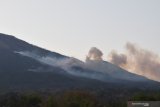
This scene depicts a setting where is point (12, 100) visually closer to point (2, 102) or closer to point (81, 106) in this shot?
point (2, 102)

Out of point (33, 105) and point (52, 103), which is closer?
point (52, 103)

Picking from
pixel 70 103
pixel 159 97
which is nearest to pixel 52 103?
pixel 70 103

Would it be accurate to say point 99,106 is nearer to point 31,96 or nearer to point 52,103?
point 52,103

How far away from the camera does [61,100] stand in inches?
5098

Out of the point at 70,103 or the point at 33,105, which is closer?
the point at 70,103

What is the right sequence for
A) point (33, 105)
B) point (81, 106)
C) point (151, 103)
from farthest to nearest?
point (33, 105) → point (81, 106) → point (151, 103)

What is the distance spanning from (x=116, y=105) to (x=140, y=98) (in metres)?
8.59

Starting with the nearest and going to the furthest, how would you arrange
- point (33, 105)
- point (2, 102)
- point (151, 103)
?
point (151, 103) → point (33, 105) → point (2, 102)

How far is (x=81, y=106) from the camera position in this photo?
11969cm

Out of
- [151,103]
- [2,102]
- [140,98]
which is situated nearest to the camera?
[151,103]

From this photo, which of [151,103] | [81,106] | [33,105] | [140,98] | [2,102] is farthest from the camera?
[2,102]

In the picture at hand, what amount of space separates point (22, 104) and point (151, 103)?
4040 cm

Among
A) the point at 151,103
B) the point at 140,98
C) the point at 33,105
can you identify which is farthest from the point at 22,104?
the point at 151,103

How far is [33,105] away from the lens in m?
137
